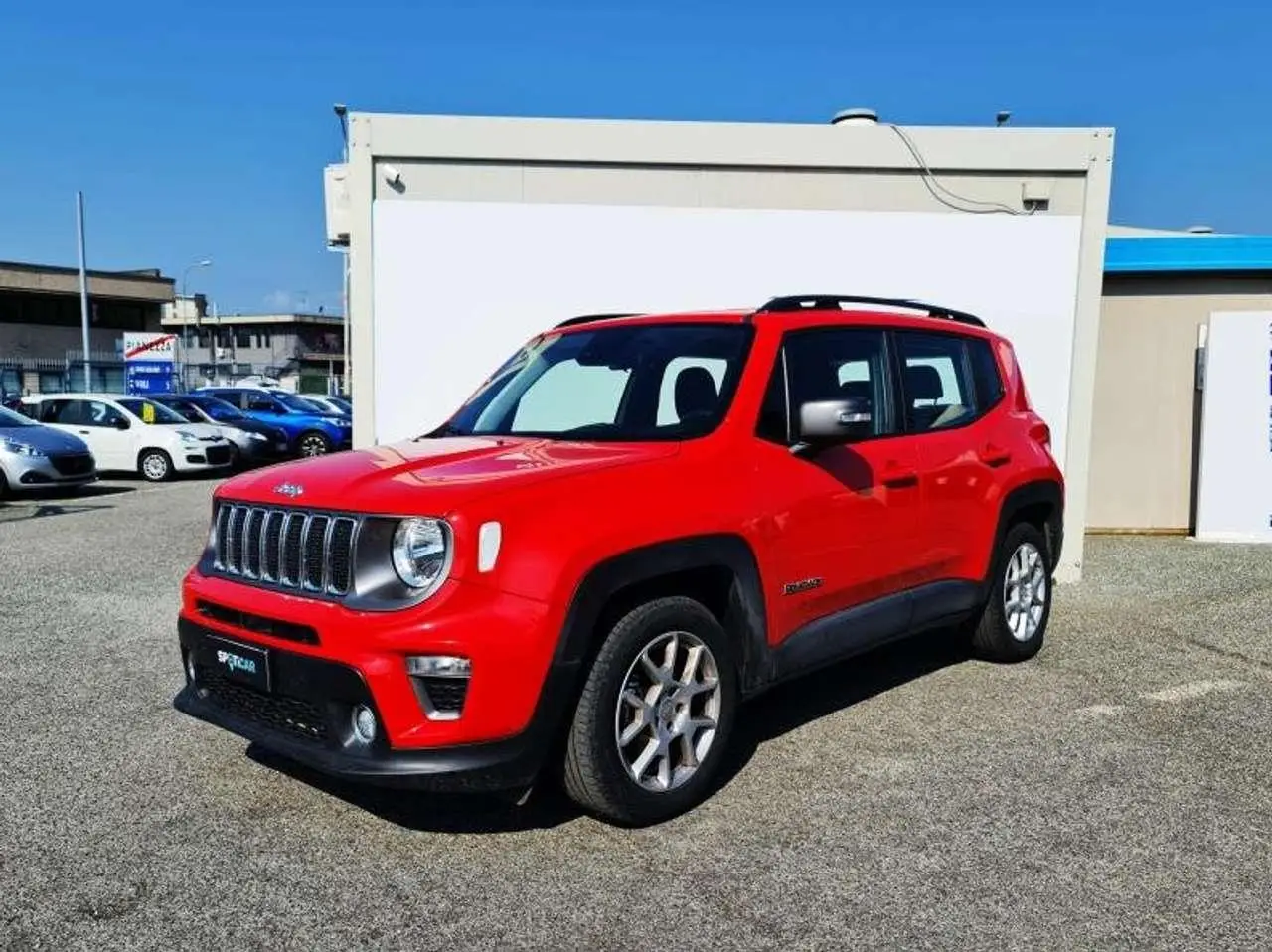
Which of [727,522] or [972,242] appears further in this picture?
[972,242]

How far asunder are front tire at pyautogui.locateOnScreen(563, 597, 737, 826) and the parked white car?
14.9m

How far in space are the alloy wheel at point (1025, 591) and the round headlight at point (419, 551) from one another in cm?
352

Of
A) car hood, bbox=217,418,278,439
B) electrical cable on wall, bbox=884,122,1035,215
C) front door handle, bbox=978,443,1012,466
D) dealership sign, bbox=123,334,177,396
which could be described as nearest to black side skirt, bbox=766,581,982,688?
front door handle, bbox=978,443,1012,466

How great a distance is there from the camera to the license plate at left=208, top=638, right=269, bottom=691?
3.57m

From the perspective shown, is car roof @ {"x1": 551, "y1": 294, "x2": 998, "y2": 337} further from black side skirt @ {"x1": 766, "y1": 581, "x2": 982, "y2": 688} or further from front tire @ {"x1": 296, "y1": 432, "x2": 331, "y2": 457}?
front tire @ {"x1": 296, "y1": 432, "x2": 331, "y2": 457}

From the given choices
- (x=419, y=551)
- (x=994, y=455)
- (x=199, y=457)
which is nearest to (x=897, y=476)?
(x=994, y=455)

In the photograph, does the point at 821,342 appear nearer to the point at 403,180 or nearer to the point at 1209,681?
the point at 1209,681

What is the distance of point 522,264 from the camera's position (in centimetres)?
846

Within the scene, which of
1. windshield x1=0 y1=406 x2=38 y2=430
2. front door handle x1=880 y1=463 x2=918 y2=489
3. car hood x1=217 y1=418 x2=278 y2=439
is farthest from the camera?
car hood x1=217 y1=418 x2=278 y2=439

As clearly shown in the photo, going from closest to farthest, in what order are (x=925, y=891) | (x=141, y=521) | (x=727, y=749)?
(x=925, y=891)
(x=727, y=749)
(x=141, y=521)

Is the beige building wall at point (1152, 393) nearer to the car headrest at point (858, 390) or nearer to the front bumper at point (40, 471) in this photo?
the car headrest at point (858, 390)

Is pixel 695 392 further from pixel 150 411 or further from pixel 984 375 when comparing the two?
pixel 150 411

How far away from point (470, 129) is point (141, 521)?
20.5 feet

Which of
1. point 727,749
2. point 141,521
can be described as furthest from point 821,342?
point 141,521
